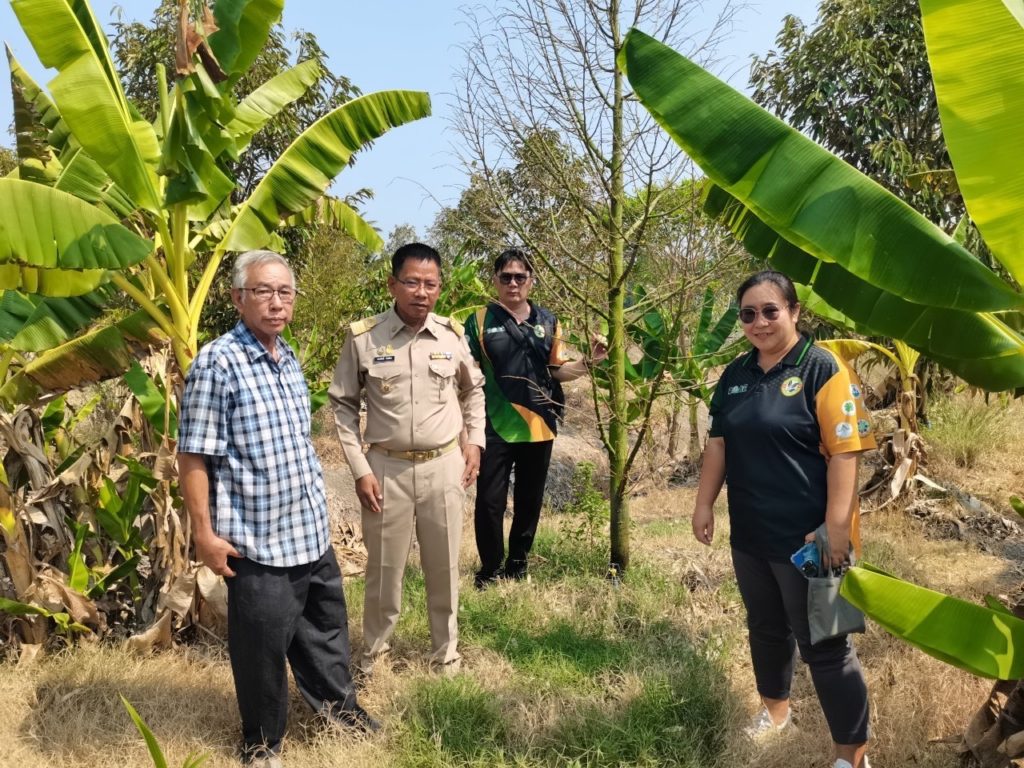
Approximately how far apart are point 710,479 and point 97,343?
3.03 m

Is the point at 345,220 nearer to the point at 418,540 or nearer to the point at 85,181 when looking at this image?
the point at 85,181

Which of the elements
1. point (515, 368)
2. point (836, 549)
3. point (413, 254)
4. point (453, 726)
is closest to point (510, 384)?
point (515, 368)

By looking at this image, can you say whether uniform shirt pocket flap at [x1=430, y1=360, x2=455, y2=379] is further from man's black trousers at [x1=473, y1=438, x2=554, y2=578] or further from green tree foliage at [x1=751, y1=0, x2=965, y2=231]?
green tree foliage at [x1=751, y1=0, x2=965, y2=231]

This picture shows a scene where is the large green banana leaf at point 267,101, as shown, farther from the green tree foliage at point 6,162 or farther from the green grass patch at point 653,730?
the green tree foliage at point 6,162

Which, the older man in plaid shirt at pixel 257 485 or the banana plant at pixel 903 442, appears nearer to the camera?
the older man in plaid shirt at pixel 257 485

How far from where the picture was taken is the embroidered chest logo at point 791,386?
270cm

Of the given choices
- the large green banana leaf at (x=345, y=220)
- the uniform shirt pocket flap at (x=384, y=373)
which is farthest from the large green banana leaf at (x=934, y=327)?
the large green banana leaf at (x=345, y=220)

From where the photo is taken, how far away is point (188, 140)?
3410 mm

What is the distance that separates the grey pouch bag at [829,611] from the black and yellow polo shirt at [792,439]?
157 millimetres

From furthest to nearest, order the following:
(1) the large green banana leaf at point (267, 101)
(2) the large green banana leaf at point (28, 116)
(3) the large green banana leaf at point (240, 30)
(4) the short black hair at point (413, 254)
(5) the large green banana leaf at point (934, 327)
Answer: (2) the large green banana leaf at point (28, 116) → (1) the large green banana leaf at point (267, 101) → (3) the large green banana leaf at point (240, 30) → (4) the short black hair at point (413, 254) → (5) the large green banana leaf at point (934, 327)

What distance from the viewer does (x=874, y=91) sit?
8.42 meters

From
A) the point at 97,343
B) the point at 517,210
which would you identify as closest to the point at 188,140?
the point at 97,343

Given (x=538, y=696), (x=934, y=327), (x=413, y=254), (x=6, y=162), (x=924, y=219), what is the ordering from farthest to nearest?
(x=6, y=162) < (x=413, y=254) < (x=538, y=696) < (x=934, y=327) < (x=924, y=219)

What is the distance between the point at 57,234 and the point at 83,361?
0.81 metres
